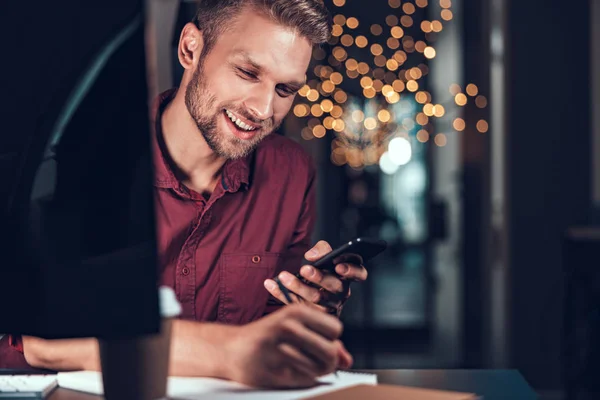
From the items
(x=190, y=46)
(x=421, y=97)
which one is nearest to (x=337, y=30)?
(x=421, y=97)

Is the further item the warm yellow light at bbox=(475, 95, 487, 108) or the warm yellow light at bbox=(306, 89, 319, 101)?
the warm yellow light at bbox=(306, 89, 319, 101)

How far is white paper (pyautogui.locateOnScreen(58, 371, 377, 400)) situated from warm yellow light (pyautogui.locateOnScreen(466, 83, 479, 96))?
389 cm

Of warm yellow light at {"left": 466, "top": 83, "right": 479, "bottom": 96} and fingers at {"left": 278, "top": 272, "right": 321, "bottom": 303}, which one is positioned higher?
warm yellow light at {"left": 466, "top": 83, "right": 479, "bottom": 96}

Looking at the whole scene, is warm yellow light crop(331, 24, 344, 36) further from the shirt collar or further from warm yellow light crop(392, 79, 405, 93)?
the shirt collar

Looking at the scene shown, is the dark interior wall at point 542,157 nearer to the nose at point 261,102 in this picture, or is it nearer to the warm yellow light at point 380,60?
the warm yellow light at point 380,60

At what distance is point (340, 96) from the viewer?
523 centimetres

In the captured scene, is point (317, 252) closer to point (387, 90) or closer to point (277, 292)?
point (277, 292)

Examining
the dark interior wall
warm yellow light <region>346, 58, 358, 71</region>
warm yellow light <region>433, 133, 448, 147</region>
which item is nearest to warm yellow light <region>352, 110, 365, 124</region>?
warm yellow light <region>346, 58, 358, 71</region>

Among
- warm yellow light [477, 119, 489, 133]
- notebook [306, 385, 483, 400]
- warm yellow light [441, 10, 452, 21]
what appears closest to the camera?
notebook [306, 385, 483, 400]

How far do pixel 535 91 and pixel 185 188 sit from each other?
9.07ft

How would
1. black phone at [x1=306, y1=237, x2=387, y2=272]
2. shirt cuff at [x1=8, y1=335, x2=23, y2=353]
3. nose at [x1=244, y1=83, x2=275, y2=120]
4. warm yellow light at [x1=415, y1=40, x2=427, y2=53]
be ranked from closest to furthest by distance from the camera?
black phone at [x1=306, y1=237, x2=387, y2=272], shirt cuff at [x1=8, y1=335, x2=23, y2=353], nose at [x1=244, y1=83, x2=275, y2=120], warm yellow light at [x1=415, y1=40, x2=427, y2=53]

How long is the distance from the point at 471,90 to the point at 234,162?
10.4 feet

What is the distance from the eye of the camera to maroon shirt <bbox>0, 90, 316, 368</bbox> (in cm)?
172

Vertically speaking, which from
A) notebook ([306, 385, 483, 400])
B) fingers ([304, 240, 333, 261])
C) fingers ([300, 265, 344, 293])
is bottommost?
notebook ([306, 385, 483, 400])
